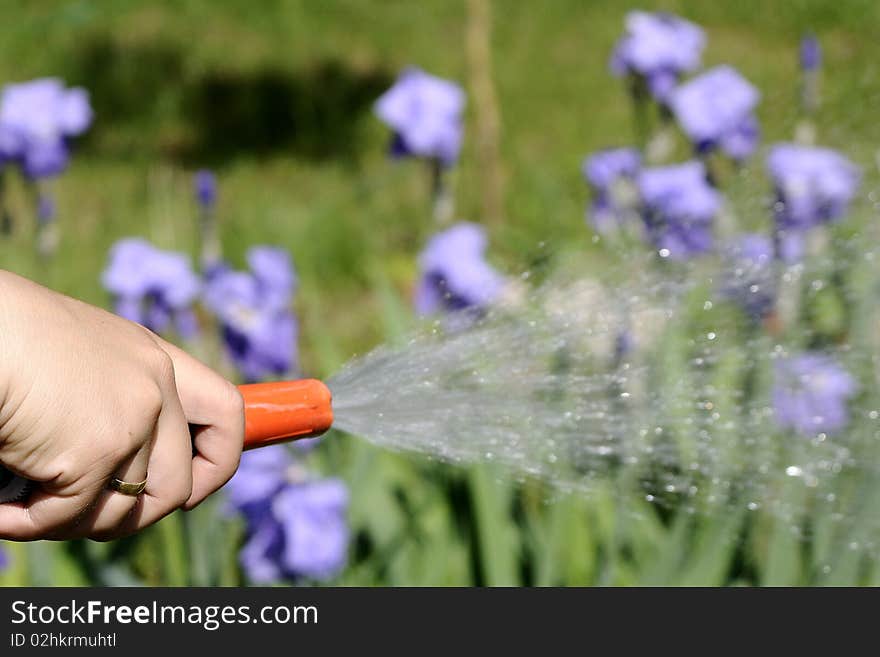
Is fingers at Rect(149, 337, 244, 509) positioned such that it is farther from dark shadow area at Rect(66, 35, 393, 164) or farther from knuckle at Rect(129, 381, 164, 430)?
dark shadow area at Rect(66, 35, 393, 164)

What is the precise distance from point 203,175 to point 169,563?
31.0 inches

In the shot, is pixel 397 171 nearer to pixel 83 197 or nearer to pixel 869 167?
pixel 83 197

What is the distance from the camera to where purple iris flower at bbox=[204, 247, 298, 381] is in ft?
7.20

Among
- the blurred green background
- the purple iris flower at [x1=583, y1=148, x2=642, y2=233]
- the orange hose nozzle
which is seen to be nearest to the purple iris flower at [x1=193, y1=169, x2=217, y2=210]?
the blurred green background

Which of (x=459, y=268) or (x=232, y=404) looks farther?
(x=459, y=268)

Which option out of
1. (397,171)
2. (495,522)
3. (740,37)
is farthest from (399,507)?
(740,37)

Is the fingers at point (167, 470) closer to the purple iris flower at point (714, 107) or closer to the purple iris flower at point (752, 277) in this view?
the purple iris flower at point (752, 277)

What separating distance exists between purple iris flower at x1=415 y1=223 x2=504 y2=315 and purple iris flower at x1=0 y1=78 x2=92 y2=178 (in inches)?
28.8

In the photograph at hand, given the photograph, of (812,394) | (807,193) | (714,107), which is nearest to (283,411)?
(812,394)

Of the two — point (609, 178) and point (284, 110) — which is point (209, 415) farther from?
point (284, 110)

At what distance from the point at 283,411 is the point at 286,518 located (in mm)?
664

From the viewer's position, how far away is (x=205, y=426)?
1.22 metres

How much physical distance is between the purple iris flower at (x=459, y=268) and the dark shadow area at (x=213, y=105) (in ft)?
9.80

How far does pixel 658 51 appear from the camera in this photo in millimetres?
2453
